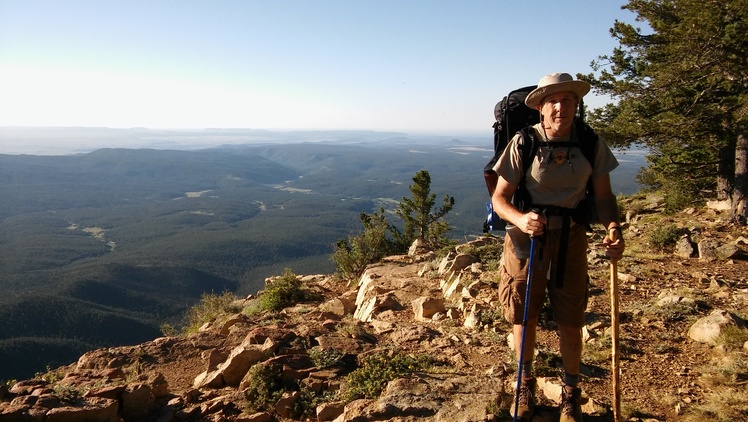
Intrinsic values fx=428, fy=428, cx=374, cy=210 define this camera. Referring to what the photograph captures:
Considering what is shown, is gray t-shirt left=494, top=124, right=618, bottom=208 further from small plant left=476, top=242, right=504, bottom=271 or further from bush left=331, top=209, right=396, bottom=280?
bush left=331, top=209, right=396, bottom=280

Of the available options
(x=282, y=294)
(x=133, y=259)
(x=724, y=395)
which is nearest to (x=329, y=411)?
(x=724, y=395)

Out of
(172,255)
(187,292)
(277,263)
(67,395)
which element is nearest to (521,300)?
(67,395)

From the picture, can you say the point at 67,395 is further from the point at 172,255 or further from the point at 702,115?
the point at 172,255

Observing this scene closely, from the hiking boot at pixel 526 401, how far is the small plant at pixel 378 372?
116cm

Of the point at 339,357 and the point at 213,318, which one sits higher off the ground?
the point at 339,357

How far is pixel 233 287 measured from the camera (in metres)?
105

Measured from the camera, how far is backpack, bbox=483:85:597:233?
3324mm

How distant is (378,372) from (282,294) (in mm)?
5992

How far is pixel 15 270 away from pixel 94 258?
708 inches

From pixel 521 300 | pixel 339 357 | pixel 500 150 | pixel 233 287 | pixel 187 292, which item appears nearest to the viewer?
pixel 521 300

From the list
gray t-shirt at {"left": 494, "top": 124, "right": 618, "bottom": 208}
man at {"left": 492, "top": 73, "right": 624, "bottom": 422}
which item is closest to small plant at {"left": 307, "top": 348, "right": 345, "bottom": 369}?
man at {"left": 492, "top": 73, "right": 624, "bottom": 422}

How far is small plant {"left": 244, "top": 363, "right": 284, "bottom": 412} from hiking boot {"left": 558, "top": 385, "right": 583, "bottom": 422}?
2679mm

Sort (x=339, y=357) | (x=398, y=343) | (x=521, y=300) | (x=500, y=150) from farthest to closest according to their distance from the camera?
(x=398, y=343) < (x=339, y=357) < (x=500, y=150) < (x=521, y=300)

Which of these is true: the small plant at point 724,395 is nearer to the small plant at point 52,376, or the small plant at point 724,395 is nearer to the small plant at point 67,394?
the small plant at point 67,394
